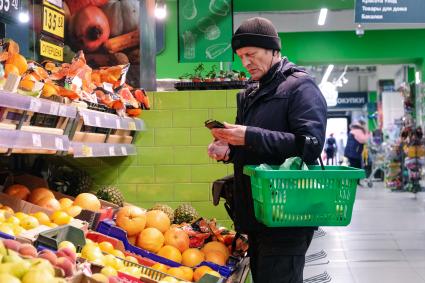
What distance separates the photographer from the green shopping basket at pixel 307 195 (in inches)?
91.1

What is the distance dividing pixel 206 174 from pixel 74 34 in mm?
1705

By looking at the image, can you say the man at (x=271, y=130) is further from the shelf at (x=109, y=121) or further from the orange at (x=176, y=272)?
the shelf at (x=109, y=121)

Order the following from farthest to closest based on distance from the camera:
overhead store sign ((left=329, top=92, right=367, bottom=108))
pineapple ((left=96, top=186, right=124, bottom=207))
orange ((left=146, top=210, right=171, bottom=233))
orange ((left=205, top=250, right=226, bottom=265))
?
overhead store sign ((left=329, top=92, right=367, bottom=108))
pineapple ((left=96, top=186, right=124, bottom=207))
orange ((left=146, top=210, right=171, bottom=233))
orange ((left=205, top=250, right=226, bottom=265))

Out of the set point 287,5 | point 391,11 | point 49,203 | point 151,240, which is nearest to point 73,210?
point 49,203

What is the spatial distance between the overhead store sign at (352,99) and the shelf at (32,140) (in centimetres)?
3226

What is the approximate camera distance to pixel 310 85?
2.68 m

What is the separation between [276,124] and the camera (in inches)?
106

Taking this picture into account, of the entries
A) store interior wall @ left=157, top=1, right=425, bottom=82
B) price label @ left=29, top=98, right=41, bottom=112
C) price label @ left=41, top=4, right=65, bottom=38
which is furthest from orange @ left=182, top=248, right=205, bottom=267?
store interior wall @ left=157, top=1, right=425, bottom=82

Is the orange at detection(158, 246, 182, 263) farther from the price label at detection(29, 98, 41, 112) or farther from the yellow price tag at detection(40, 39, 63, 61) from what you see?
the yellow price tag at detection(40, 39, 63, 61)

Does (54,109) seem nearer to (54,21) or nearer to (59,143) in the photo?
(59,143)

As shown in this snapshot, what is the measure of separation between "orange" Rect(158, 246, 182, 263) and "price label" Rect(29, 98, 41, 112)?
1.14 meters

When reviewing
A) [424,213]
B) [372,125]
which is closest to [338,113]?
[372,125]

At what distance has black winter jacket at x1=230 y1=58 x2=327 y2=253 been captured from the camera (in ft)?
8.38

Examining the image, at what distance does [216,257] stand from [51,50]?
216cm
